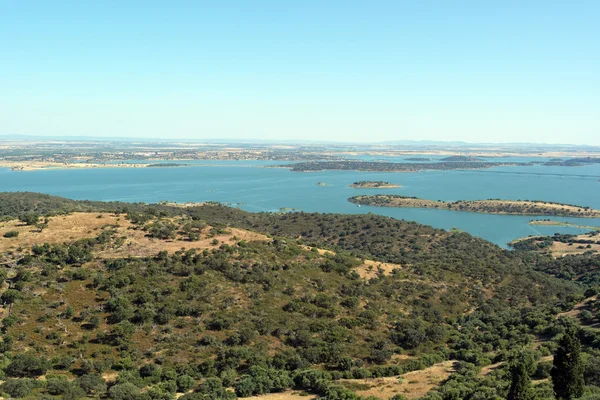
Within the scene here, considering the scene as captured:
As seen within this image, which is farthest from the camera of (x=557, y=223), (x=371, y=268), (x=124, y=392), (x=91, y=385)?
(x=557, y=223)

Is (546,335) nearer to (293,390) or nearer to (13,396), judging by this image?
(293,390)

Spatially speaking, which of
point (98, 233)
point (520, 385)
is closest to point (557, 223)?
point (520, 385)

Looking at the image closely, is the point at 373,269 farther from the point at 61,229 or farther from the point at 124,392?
the point at 61,229

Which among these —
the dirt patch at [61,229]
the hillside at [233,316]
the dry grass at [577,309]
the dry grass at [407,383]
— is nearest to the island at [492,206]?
the hillside at [233,316]

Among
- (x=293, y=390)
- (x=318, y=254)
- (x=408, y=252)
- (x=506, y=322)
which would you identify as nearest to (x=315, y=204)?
(x=408, y=252)

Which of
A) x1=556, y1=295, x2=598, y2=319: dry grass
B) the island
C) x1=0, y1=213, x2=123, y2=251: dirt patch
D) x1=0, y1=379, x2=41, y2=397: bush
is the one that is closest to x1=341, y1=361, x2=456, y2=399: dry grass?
x1=556, y1=295, x2=598, y2=319: dry grass

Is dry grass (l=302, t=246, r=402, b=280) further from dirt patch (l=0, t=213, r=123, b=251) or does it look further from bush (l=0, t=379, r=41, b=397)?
bush (l=0, t=379, r=41, b=397)

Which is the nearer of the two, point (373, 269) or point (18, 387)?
point (18, 387)
